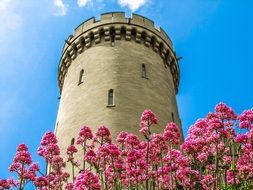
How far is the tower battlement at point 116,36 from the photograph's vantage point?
2520 cm

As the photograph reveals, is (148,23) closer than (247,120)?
No

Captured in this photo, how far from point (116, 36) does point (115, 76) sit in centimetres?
343

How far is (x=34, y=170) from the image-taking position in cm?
823

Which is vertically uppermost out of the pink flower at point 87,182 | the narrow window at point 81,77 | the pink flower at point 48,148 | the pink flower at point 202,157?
the narrow window at point 81,77

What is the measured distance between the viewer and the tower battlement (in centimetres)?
2520

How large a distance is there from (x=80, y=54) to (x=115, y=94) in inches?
193

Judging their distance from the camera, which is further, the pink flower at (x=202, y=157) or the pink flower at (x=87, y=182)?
the pink flower at (x=202, y=157)

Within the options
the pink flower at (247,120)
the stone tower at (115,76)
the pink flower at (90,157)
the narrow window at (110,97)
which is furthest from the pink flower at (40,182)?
the narrow window at (110,97)

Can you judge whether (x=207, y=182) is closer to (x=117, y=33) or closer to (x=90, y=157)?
(x=90, y=157)

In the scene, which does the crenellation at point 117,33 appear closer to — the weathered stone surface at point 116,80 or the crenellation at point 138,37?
the weathered stone surface at point 116,80

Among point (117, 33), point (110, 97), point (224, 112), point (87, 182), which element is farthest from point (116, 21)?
point (87, 182)

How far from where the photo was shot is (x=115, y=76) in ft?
73.7

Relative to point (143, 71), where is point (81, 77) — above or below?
below

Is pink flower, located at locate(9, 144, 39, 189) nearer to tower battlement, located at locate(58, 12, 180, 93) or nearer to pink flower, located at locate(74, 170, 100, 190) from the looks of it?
pink flower, located at locate(74, 170, 100, 190)
